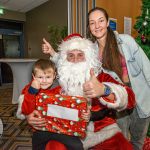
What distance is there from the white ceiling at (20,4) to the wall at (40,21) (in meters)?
0.27

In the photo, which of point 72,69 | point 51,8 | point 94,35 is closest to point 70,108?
point 72,69

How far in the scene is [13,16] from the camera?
366 inches

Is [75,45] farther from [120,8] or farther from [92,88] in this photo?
[120,8]

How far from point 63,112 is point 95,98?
0.27 meters

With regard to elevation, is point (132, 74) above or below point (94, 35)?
below

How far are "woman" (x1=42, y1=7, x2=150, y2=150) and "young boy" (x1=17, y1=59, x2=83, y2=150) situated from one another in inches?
17.5

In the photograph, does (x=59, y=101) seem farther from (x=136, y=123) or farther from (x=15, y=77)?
(x=15, y=77)

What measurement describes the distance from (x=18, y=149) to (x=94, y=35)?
205 cm

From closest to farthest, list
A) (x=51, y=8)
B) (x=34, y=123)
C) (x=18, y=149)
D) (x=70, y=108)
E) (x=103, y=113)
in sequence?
(x=70, y=108) → (x=34, y=123) → (x=103, y=113) → (x=18, y=149) → (x=51, y=8)

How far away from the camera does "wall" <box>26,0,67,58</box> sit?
9000 millimetres

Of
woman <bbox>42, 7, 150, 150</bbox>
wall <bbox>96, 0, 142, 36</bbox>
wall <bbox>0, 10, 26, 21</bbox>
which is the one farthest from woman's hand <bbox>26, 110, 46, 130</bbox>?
wall <bbox>0, 10, 26, 21</bbox>

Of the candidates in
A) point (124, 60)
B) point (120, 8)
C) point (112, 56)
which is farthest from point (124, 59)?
point (120, 8)

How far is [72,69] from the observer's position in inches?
73.8

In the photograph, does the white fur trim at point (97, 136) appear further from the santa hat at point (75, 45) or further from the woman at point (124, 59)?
the santa hat at point (75, 45)
